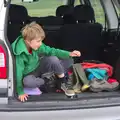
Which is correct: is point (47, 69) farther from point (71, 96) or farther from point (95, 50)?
point (95, 50)

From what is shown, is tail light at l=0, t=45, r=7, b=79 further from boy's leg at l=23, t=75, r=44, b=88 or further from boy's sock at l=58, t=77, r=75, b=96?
boy's sock at l=58, t=77, r=75, b=96

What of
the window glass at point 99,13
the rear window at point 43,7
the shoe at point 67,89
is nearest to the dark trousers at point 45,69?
the shoe at point 67,89

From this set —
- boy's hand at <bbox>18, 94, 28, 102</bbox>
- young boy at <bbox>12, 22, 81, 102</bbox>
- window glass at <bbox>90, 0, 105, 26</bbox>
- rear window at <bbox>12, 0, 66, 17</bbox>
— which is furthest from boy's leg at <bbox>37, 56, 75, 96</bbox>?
rear window at <bbox>12, 0, 66, 17</bbox>

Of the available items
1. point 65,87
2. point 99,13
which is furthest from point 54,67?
point 99,13

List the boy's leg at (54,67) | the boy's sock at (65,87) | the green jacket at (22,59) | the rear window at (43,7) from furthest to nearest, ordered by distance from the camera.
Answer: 1. the rear window at (43,7)
2. the boy's leg at (54,67)
3. the boy's sock at (65,87)
4. the green jacket at (22,59)

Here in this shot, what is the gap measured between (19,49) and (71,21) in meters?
2.88

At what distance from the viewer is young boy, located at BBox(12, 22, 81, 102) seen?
11.2 feet

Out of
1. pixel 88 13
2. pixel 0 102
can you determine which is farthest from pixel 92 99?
pixel 88 13

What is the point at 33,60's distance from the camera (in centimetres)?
359

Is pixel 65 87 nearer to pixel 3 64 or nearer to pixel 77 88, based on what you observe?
pixel 77 88

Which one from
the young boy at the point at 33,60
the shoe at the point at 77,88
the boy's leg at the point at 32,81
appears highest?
the young boy at the point at 33,60

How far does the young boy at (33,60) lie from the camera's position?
343 centimetres

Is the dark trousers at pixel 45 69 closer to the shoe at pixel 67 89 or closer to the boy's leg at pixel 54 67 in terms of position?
the boy's leg at pixel 54 67

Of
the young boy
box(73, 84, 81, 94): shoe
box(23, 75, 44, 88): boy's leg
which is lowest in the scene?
box(73, 84, 81, 94): shoe
